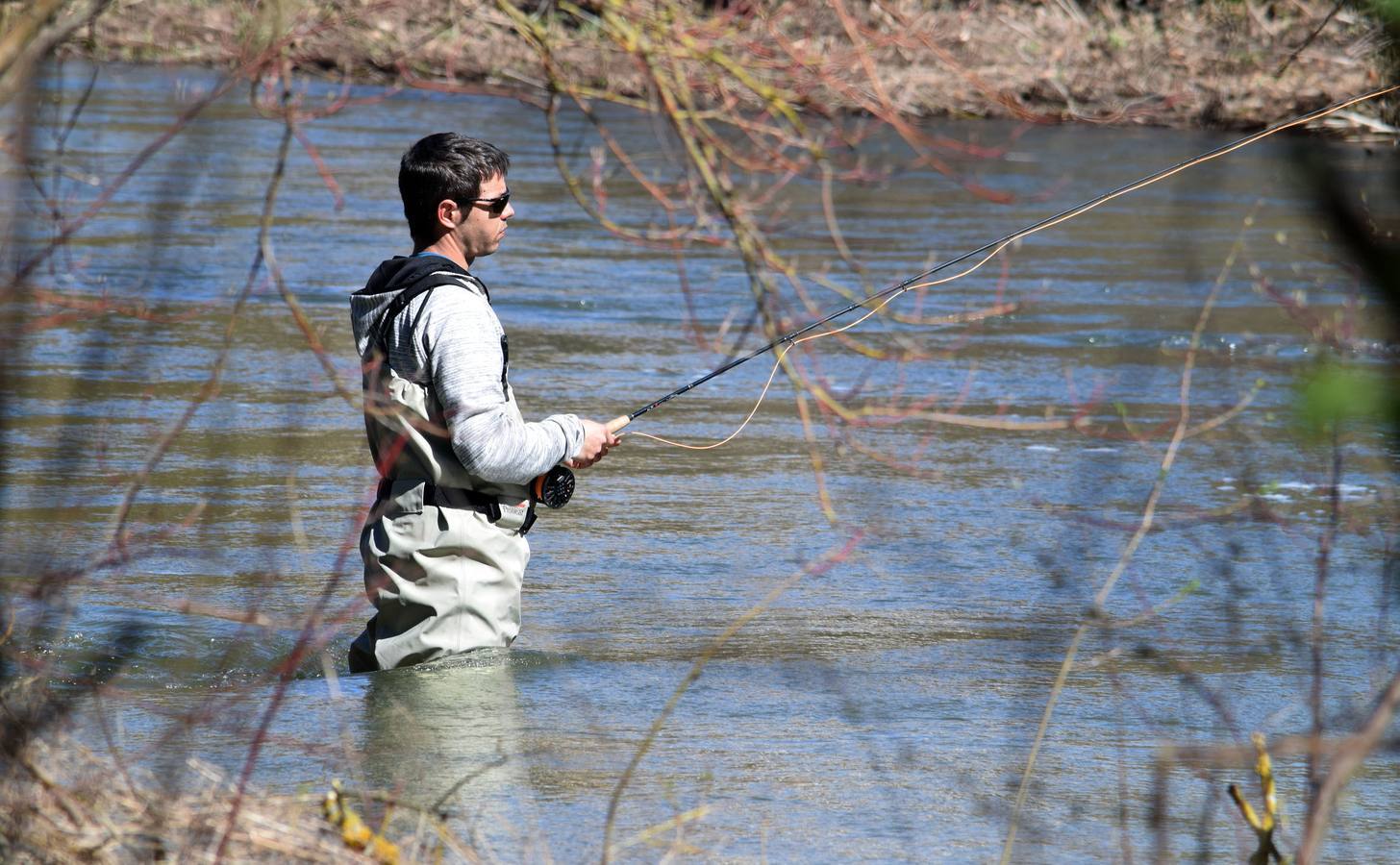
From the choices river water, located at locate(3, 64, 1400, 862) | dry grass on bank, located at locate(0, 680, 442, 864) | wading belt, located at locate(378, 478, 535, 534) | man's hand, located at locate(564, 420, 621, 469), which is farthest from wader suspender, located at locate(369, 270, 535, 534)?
dry grass on bank, located at locate(0, 680, 442, 864)

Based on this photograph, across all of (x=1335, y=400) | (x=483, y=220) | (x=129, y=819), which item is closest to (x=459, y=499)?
(x=483, y=220)

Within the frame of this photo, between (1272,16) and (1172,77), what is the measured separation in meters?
2.26

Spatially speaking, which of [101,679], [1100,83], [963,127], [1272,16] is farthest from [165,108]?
[101,679]

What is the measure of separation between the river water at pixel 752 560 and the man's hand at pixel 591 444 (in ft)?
2.11

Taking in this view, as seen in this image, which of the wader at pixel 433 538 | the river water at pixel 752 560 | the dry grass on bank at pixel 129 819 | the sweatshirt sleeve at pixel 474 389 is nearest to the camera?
the dry grass on bank at pixel 129 819

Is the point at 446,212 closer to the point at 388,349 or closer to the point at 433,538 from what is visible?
the point at 388,349

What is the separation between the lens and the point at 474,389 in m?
4.73

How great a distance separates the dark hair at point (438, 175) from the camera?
494 centimetres

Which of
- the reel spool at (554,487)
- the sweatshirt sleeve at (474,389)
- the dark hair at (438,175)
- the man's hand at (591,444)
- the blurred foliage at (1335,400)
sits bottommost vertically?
the reel spool at (554,487)

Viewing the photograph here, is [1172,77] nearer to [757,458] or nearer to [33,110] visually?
[757,458]

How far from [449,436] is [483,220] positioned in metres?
0.65

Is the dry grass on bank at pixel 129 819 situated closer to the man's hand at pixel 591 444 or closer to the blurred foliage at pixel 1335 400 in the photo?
the man's hand at pixel 591 444

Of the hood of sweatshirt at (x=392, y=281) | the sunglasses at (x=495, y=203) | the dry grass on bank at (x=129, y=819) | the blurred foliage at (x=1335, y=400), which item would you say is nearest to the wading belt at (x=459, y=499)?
the hood of sweatshirt at (x=392, y=281)

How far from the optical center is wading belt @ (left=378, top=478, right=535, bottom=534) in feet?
16.1
